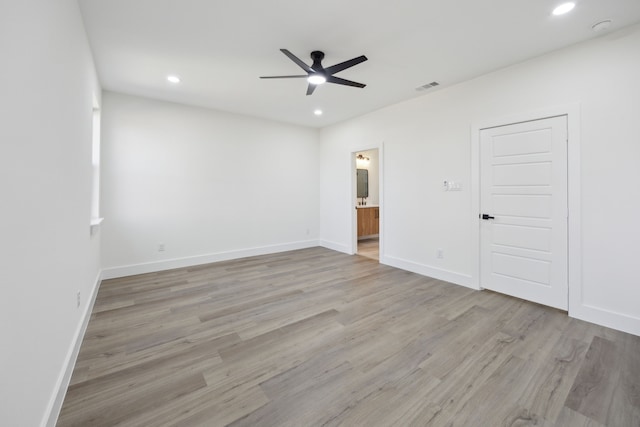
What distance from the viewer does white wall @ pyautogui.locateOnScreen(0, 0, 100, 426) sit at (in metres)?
1.00

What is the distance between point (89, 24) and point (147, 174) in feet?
7.24

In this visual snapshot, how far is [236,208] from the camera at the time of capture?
5.04m

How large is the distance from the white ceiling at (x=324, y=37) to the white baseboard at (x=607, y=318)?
267 centimetres

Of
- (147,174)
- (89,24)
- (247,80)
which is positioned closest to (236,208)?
(147,174)

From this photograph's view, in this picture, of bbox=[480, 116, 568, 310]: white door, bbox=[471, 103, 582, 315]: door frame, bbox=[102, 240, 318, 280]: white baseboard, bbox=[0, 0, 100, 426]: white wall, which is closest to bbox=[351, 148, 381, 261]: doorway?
bbox=[102, 240, 318, 280]: white baseboard

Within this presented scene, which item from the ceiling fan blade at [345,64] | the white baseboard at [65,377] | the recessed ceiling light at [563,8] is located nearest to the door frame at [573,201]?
the recessed ceiling light at [563,8]

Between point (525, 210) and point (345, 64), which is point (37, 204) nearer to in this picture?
point (345, 64)

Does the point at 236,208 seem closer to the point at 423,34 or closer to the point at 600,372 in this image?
the point at 423,34

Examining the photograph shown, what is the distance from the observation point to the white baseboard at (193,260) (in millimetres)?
3948

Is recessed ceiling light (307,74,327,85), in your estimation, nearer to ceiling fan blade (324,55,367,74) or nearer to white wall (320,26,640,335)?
ceiling fan blade (324,55,367,74)

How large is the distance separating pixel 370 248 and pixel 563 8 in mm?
4819

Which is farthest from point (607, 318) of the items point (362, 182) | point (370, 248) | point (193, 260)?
point (362, 182)

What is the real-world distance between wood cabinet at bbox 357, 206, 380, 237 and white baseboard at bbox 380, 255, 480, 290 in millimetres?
2083

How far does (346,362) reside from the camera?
77.8 inches
